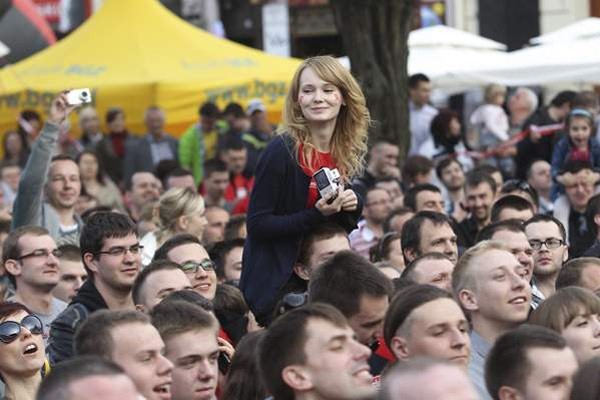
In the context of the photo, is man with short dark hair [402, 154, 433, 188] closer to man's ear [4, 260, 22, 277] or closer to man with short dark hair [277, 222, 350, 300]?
man's ear [4, 260, 22, 277]

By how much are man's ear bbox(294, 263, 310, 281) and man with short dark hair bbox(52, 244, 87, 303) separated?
2726mm

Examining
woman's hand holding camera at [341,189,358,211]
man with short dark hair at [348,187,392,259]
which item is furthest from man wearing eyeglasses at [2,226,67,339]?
man with short dark hair at [348,187,392,259]

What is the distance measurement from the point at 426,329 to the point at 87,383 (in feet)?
6.52

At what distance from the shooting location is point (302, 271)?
8.74 metres

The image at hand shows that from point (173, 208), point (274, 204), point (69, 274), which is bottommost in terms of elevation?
point (69, 274)

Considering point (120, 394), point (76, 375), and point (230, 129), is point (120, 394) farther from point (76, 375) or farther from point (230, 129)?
point (230, 129)

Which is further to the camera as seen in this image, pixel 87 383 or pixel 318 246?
pixel 318 246

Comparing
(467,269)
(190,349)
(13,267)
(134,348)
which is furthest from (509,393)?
(13,267)

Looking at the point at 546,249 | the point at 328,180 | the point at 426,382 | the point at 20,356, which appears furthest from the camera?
the point at 546,249

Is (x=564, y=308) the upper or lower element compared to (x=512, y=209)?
upper

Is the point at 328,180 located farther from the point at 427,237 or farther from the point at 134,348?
the point at 427,237

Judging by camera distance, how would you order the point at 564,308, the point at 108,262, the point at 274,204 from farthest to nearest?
the point at 108,262 < the point at 274,204 < the point at 564,308

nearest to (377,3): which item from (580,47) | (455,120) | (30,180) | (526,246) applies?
(455,120)

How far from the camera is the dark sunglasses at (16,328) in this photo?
8.09 meters
